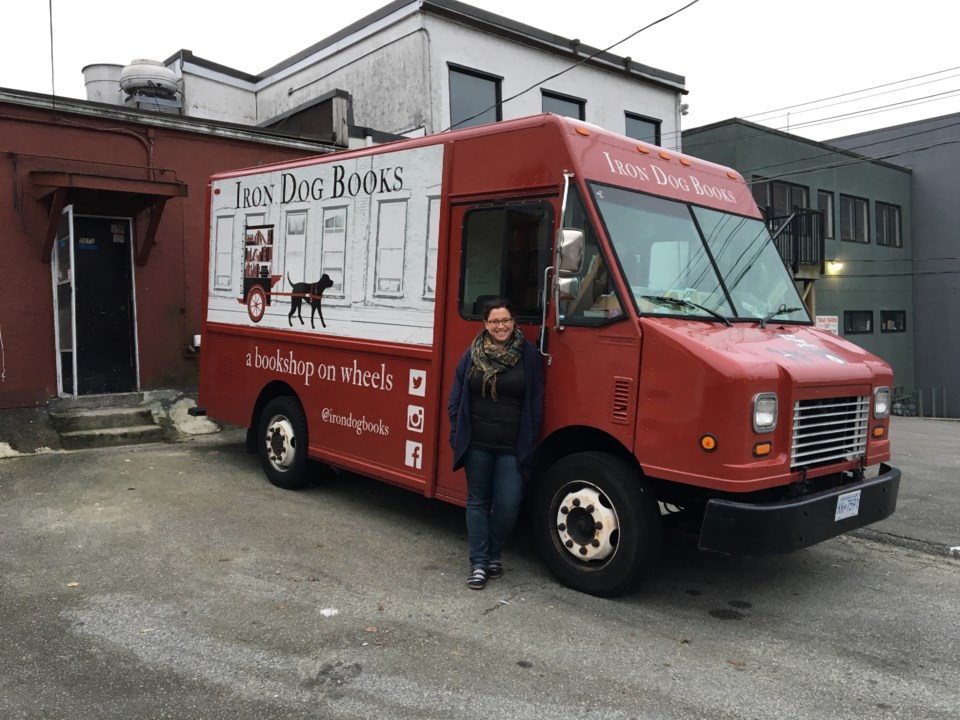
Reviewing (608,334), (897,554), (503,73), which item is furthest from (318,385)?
(503,73)

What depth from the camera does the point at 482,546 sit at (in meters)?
4.88

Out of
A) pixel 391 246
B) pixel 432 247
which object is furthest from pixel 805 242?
pixel 432 247

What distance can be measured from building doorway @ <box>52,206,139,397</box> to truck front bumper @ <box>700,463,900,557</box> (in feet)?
27.9

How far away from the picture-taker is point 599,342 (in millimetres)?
4547

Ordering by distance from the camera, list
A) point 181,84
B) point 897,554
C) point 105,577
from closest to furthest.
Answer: point 105,577, point 897,554, point 181,84

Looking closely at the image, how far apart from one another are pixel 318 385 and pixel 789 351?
156 inches

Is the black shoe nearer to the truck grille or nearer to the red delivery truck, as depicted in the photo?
the red delivery truck

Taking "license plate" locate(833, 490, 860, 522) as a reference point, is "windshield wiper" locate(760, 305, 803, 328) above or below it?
above

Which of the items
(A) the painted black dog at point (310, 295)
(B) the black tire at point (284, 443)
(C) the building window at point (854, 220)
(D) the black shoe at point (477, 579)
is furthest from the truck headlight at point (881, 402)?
(C) the building window at point (854, 220)

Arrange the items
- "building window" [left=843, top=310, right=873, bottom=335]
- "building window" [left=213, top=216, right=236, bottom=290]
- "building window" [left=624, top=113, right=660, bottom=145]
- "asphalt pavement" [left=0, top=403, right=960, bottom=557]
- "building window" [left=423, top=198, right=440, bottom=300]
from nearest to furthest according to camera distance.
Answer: "building window" [left=423, top=198, right=440, bottom=300] < "asphalt pavement" [left=0, top=403, right=960, bottom=557] < "building window" [left=213, top=216, right=236, bottom=290] < "building window" [left=624, top=113, right=660, bottom=145] < "building window" [left=843, top=310, right=873, bottom=335]

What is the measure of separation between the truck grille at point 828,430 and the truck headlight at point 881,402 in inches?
4.2

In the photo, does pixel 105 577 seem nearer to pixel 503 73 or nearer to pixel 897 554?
pixel 897 554

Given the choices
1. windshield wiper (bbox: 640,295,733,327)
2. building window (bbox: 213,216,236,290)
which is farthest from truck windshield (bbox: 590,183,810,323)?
building window (bbox: 213,216,236,290)

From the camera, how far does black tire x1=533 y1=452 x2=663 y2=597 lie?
14.3 ft
